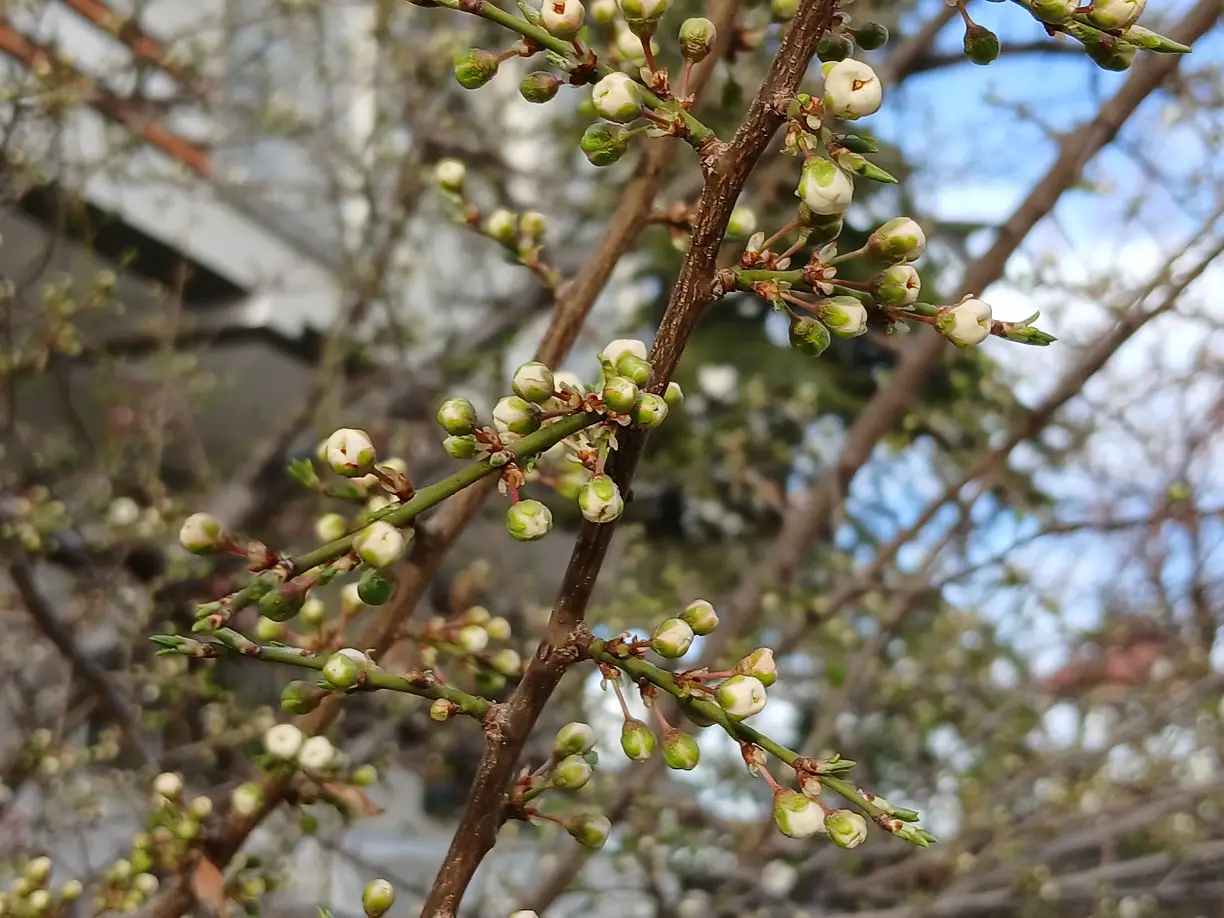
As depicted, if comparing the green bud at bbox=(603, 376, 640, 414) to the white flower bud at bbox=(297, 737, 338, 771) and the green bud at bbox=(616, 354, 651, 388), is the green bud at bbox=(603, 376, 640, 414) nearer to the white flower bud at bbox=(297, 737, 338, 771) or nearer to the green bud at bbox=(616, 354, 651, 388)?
the green bud at bbox=(616, 354, 651, 388)

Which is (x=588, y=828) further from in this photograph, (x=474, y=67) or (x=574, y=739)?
(x=474, y=67)

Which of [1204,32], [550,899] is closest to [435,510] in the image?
[550,899]

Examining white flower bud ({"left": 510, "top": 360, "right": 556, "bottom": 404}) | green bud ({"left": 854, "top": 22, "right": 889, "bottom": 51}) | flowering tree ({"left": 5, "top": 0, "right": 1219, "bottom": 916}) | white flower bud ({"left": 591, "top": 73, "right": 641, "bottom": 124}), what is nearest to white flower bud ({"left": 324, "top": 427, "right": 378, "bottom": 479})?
Result: flowering tree ({"left": 5, "top": 0, "right": 1219, "bottom": 916})

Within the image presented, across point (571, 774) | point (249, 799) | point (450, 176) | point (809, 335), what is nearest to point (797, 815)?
point (571, 774)

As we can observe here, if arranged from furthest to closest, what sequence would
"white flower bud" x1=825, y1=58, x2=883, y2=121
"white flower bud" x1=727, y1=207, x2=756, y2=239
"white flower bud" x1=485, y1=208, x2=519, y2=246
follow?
"white flower bud" x1=485, y1=208, x2=519, y2=246 → "white flower bud" x1=727, y1=207, x2=756, y2=239 → "white flower bud" x1=825, y1=58, x2=883, y2=121

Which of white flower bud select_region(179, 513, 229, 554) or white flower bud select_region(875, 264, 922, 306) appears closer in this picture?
white flower bud select_region(875, 264, 922, 306)

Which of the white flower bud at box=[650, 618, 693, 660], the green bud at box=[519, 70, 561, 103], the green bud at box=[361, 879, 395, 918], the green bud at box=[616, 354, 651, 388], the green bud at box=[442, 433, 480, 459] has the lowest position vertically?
the green bud at box=[361, 879, 395, 918]

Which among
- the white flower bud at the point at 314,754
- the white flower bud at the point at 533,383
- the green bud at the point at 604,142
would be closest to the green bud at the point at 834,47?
the green bud at the point at 604,142

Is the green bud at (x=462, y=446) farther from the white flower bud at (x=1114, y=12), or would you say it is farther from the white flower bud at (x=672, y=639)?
the white flower bud at (x=1114, y=12)
